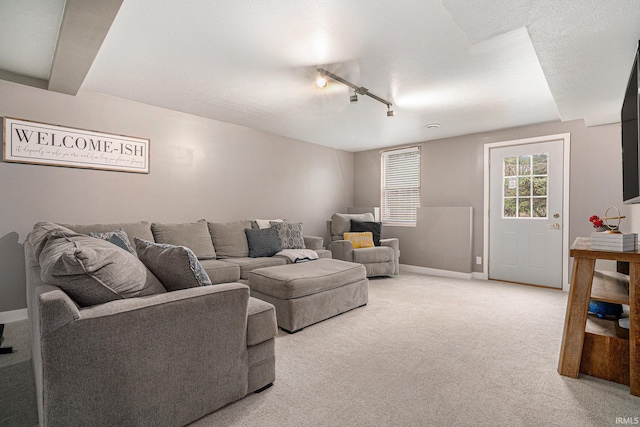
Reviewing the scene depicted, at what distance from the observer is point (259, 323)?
1761 mm

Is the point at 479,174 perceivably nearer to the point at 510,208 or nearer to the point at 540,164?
the point at 510,208

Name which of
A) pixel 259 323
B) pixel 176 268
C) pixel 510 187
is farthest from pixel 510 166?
pixel 176 268

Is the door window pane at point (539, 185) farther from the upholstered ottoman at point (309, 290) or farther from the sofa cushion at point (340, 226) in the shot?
the upholstered ottoman at point (309, 290)

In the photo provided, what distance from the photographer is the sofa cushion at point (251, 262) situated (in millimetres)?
3486

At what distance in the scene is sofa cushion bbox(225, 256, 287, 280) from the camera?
349 centimetres

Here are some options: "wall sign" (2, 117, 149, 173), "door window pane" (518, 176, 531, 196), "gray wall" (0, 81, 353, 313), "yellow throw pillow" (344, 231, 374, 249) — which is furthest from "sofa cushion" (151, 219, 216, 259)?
"door window pane" (518, 176, 531, 196)

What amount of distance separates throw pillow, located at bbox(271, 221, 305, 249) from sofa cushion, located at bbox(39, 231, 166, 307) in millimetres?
2830

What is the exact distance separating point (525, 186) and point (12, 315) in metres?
6.28

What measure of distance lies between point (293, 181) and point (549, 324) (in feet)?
13.0

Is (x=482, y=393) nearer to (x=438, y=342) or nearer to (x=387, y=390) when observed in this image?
(x=387, y=390)

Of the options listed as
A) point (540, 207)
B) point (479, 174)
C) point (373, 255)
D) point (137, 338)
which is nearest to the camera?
point (137, 338)

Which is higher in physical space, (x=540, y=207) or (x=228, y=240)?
(x=540, y=207)

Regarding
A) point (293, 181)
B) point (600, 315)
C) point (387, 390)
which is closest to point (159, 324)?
point (387, 390)

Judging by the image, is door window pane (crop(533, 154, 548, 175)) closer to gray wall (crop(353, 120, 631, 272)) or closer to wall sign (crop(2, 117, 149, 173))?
gray wall (crop(353, 120, 631, 272))
